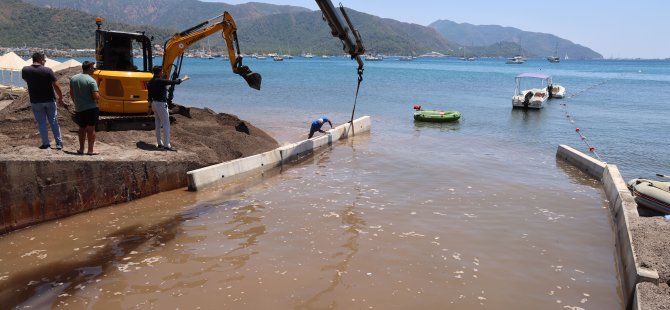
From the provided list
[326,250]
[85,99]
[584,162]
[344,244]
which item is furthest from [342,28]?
[584,162]

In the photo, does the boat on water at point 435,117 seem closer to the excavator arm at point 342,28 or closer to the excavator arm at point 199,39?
the excavator arm at point 342,28

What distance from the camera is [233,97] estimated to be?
35656mm

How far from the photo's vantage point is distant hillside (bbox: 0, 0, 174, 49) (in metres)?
163

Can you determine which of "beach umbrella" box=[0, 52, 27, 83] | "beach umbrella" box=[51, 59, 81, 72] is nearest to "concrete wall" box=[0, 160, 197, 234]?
"beach umbrella" box=[51, 59, 81, 72]

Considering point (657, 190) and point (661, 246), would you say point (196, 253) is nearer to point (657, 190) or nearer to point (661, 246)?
point (661, 246)

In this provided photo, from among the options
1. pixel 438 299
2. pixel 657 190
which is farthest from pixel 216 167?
pixel 657 190

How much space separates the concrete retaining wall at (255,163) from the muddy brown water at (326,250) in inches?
12.4

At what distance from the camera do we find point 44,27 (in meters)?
178

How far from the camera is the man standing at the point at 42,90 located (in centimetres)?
850

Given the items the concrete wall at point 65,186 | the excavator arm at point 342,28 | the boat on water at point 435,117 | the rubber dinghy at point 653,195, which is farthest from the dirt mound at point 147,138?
the boat on water at point 435,117

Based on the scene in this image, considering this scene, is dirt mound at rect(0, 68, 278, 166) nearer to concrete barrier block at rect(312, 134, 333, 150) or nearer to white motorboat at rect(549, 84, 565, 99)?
concrete barrier block at rect(312, 134, 333, 150)

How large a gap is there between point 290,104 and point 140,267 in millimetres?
25354

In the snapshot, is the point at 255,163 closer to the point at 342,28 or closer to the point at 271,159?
the point at 271,159

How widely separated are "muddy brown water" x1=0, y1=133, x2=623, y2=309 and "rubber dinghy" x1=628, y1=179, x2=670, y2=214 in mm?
778
